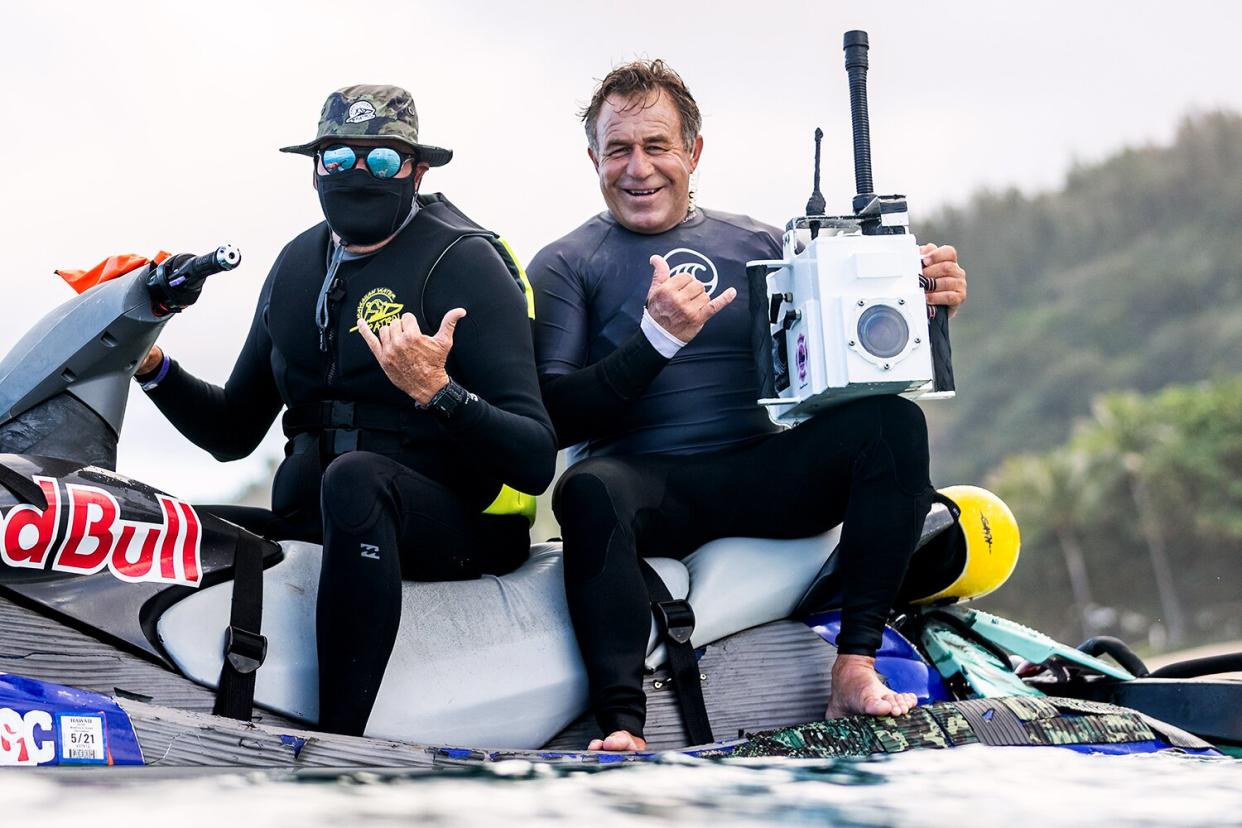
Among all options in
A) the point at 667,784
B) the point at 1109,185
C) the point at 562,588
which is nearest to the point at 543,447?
the point at 562,588

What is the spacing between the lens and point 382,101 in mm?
3029

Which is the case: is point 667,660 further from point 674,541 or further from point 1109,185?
point 1109,185

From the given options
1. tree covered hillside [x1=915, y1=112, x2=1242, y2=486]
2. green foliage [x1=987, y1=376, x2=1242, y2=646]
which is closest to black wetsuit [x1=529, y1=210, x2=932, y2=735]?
green foliage [x1=987, y1=376, x2=1242, y2=646]

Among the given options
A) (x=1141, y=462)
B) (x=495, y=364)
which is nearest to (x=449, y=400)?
(x=495, y=364)

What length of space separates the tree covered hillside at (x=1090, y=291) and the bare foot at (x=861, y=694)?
53.5 meters

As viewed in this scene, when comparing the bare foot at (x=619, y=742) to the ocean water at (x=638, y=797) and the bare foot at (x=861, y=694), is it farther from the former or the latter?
the ocean water at (x=638, y=797)

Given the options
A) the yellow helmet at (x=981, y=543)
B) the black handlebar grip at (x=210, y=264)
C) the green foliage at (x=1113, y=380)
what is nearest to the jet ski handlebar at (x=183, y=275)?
the black handlebar grip at (x=210, y=264)

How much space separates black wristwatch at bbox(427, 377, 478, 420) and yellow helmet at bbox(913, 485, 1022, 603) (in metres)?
1.26

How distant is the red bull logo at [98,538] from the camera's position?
2424 millimetres

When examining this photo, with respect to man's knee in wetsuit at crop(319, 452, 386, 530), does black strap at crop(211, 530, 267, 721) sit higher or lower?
lower

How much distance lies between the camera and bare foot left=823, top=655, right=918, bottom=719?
2.85m

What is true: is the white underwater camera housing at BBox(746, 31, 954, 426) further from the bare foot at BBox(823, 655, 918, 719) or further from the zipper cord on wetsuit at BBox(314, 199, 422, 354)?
the zipper cord on wetsuit at BBox(314, 199, 422, 354)

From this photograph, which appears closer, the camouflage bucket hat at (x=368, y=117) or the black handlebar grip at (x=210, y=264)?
the black handlebar grip at (x=210, y=264)

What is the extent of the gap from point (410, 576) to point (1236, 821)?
2050mm
